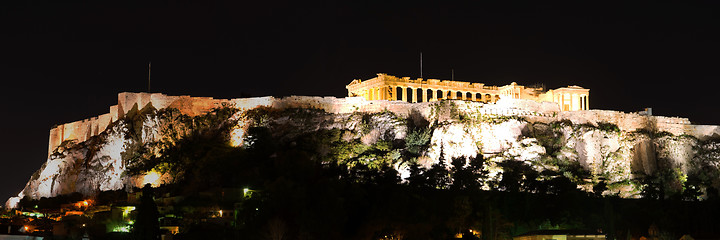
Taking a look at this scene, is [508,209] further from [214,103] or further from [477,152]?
[214,103]

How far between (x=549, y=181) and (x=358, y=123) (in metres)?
14.0

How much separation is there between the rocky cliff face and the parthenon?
5062 millimetres

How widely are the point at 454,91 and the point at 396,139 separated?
1242 centimetres

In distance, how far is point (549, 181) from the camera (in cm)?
5728

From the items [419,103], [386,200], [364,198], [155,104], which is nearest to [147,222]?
[364,198]

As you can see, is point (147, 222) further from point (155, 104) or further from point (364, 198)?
point (155, 104)

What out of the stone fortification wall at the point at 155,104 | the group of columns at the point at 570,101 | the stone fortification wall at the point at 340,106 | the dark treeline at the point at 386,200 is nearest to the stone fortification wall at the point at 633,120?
the stone fortification wall at the point at 340,106

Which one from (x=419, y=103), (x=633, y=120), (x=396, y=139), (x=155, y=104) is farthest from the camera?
(x=633, y=120)

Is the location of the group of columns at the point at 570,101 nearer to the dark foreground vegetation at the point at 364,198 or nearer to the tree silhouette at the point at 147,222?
the dark foreground vegetation at the point at 364,198

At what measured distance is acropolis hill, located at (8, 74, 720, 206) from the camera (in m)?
62.9

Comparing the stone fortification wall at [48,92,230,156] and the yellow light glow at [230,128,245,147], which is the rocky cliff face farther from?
the stone fortification wall at [48,92,230,156]

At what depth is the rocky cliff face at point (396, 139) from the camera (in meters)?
62.0

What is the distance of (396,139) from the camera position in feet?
207

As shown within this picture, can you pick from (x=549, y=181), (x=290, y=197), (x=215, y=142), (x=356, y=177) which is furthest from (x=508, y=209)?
(x=215, y=142)
